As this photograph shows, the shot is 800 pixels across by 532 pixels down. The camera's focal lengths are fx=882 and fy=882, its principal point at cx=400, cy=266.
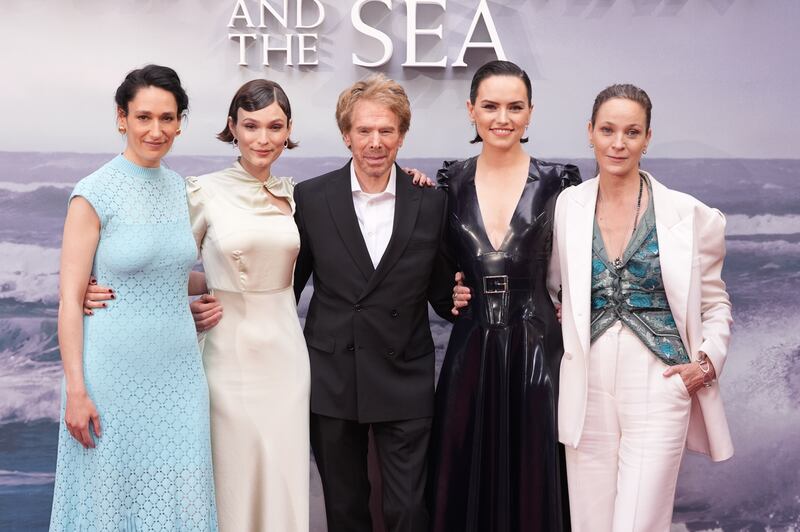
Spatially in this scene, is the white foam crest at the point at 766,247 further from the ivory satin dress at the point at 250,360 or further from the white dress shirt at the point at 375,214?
the ivory satin dress at the point at 250,360

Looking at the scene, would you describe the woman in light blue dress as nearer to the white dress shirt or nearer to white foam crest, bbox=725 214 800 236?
the white dress shirt

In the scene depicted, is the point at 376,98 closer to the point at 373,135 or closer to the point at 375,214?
the point at 373,135

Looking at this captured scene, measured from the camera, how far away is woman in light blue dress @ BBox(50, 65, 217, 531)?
2.70m

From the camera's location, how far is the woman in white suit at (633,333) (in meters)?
2.91

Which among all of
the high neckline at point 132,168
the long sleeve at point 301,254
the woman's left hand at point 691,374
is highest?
the high neckline at point 132,168

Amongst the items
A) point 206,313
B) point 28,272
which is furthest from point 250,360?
point 28,272

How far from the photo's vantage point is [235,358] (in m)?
3.11

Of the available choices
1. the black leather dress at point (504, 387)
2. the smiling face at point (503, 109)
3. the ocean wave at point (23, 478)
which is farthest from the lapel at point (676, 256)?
the ocean wave at point (23, 478)

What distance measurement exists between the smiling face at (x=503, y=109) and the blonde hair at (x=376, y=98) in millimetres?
294

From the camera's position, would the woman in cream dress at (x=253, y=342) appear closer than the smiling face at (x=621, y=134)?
No

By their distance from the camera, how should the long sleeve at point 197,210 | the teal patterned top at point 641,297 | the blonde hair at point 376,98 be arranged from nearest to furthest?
1. the teal patterned top at point 641,297
2. the long sleeve at point 197,210
3. the blonde hair at point 376,98

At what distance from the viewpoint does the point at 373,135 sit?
10.4 feet

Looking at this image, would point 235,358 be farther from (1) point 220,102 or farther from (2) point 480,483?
(1) point 220,102

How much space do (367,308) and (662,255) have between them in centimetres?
103
